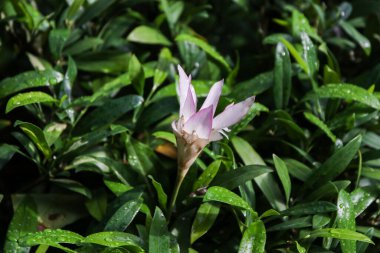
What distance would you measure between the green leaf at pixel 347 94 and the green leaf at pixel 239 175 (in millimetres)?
347

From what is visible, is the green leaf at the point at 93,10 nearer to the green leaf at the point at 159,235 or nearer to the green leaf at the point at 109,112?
the green leaf at the point at 109,112

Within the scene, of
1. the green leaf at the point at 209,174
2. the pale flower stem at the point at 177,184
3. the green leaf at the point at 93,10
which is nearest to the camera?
the pale flower stem at the point at 177,184

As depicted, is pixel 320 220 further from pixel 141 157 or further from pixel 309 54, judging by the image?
pixel 309 54

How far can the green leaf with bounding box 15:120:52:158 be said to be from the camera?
1163 millimetres

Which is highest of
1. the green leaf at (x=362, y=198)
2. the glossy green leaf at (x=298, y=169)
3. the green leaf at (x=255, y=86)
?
the green leaf at (x=255, y=86)

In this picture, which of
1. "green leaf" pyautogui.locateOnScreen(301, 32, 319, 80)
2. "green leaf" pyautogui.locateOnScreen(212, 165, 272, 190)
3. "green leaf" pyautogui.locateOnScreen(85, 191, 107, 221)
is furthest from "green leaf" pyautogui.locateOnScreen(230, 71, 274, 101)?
"green leaf" pyautogui.locateOnScreen(85, 191, 107, 221)

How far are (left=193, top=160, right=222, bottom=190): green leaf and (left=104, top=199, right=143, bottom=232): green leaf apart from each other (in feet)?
0.47

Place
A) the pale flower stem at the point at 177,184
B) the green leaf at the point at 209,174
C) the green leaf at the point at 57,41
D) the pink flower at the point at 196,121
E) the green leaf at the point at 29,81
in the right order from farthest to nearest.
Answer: the green leaf at the point at 57,41
the green leaf at the point at 29,81
the green leaf at the point at 209,174
the pale flower stem at the point at 177,184
the pink flower at the point at 196,121

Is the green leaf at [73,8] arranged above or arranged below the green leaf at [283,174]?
above

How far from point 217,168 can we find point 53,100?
0.40 m

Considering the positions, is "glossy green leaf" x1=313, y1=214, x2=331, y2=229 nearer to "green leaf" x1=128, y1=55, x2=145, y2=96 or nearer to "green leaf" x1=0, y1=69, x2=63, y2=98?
"green leaf" x1=128, y1=55, x2=145, y2=96

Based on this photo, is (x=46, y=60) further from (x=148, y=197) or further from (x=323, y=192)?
(x=323, y=192)

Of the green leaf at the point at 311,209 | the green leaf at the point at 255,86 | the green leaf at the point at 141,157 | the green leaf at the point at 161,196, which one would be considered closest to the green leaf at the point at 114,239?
the green leaf at the point at 161,196

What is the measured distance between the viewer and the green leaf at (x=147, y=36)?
1.66 meters
